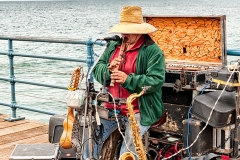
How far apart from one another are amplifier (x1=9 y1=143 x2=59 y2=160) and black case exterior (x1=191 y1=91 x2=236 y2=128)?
1.23 meters

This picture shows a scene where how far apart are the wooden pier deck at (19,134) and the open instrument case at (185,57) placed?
72.0 inches

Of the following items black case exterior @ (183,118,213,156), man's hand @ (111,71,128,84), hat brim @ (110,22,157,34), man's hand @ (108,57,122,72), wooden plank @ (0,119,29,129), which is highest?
hat brim @ (110,22,157,34)

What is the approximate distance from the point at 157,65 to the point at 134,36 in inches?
12.2

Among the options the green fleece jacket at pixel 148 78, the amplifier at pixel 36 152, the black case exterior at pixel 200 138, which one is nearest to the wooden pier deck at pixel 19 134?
the amplifier at pixel 36 152

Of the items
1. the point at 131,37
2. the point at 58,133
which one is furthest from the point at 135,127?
the point at 58,133

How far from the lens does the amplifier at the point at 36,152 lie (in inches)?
184

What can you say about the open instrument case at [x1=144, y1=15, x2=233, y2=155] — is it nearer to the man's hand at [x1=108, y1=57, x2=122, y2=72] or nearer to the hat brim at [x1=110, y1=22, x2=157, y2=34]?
the hat brim at [x1=110, y1=22, x2=157, y2=34]

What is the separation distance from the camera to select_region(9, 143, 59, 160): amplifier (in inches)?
184

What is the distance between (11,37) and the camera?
686 centimetres

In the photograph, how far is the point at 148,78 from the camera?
4.35 meters

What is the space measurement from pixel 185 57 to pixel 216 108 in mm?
1330

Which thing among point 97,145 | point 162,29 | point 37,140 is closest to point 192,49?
point 162,29

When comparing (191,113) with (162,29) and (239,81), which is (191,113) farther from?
(162,29)

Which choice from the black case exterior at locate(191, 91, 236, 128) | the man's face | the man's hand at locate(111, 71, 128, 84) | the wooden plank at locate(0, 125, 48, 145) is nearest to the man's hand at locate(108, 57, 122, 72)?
the man's hand at locate(111, 71, 128, 84)
